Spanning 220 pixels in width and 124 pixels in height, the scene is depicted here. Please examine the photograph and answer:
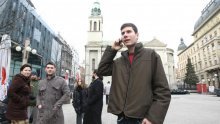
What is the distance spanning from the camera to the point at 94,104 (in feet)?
20.2

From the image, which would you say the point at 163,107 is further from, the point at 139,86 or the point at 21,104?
the point at 21,104

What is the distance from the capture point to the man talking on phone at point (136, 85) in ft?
7.11

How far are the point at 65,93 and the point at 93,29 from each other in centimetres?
7260

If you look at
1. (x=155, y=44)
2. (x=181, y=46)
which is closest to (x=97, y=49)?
(x=155, y=44)

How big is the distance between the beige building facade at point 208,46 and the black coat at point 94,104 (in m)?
44.9

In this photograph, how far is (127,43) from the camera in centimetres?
248

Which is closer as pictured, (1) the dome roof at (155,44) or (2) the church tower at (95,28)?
(2) the church tower at (95,28)

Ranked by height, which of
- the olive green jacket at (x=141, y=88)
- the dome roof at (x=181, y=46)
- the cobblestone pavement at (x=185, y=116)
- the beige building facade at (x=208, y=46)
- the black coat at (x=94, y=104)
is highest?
the dome roof at (x=181, y=46)

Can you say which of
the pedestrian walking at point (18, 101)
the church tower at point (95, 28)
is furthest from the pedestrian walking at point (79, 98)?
the church tower at point (95, 28)

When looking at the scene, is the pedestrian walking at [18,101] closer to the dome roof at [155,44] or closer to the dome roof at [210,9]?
the dome roof at [210,9]

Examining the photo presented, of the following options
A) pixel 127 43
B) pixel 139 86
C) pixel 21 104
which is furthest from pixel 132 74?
pixel 21 104

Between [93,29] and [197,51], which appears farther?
[93,29]

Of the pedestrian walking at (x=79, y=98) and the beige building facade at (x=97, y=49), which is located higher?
the beige building facade at (x=97, y=49)

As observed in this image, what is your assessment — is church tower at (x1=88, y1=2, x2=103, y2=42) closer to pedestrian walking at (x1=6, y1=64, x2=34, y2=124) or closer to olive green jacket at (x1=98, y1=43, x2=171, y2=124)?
pedestrian walking at (x1=6, y1=64, x2=34, y2=124)
